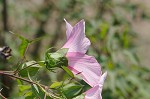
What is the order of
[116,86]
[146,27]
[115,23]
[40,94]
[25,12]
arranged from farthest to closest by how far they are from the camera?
1. [146,27]
2. [25,12]
3. [115,23]
4. [116,86]
5. [40,94]

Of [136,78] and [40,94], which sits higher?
[40,94]

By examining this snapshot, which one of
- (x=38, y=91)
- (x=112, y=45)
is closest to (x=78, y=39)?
(x=38, y=91)

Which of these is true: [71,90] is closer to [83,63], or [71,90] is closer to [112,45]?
[83,63]

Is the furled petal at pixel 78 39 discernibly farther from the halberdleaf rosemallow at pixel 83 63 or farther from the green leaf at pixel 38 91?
the green leaf at pixel 38 91

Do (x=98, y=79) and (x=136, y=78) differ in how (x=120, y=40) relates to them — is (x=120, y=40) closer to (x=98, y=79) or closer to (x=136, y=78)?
(x=136, y=78)

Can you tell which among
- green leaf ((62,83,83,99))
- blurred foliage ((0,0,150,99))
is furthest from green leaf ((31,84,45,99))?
blurred foliage ((0,0,150,99))

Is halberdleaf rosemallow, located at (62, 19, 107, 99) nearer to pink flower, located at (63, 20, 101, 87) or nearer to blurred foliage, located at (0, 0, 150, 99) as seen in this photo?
pink flower, located at (63, 20, 101, 87)

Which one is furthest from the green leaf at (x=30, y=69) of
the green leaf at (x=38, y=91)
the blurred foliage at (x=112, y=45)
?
the blurred foliage at (x=112, y=45)

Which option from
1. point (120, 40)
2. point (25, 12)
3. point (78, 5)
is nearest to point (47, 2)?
point (25, 12)
